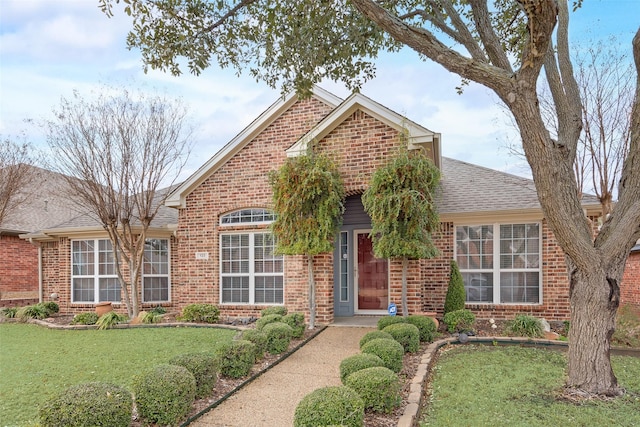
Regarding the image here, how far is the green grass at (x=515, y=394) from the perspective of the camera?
4.61 meters

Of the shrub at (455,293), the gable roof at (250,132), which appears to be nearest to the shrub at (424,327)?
the shrub at (455,293)

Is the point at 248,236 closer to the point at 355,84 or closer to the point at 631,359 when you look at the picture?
the point at 355,84

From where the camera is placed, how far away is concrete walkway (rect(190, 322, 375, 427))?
4867 millimetres

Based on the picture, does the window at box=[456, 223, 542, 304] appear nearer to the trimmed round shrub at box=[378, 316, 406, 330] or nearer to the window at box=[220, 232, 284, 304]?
the trimmed round shrub at box=[378, 316, 406, 330]

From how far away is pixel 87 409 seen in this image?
3.82 m

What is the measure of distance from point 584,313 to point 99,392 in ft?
18.0

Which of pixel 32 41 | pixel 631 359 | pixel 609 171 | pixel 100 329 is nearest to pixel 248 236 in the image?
pixel 100 329

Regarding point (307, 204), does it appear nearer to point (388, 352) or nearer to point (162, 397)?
point (388, 352)

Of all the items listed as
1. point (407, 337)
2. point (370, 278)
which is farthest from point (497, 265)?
point (407, 337)

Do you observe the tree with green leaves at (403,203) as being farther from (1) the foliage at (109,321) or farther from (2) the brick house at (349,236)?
(1) the foliage at (109,321)

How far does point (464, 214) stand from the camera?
10.8 m

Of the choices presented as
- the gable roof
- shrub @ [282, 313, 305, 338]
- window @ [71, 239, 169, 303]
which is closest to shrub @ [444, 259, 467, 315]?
shrub @ [282, 313, 305, 338]

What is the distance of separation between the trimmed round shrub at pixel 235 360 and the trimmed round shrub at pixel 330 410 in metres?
2.28

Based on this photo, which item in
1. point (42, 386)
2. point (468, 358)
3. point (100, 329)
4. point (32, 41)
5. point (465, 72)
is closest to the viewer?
point (465, 72)
